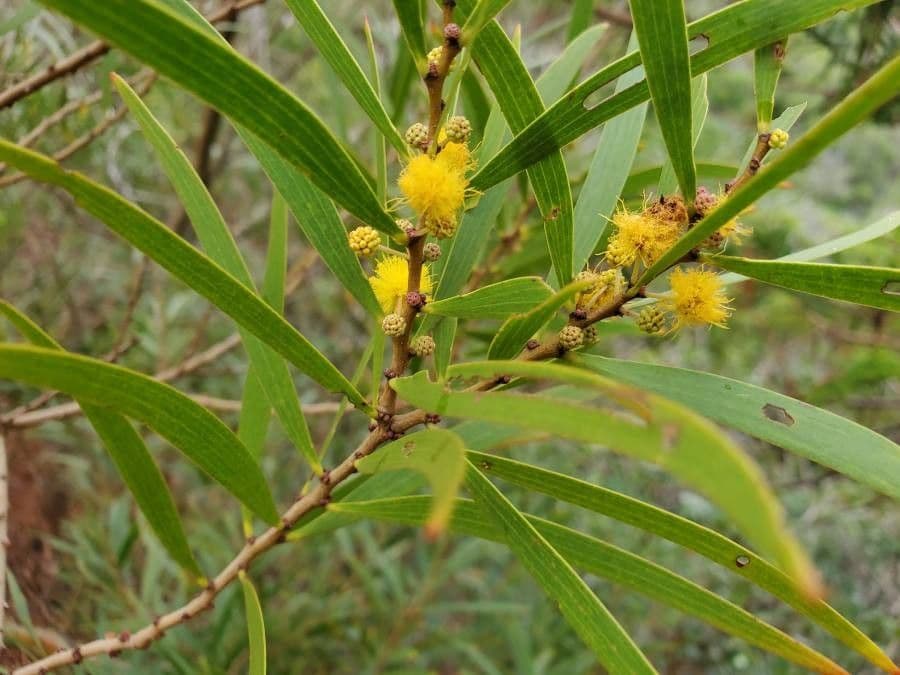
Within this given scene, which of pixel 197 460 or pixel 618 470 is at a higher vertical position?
pixel 618 470

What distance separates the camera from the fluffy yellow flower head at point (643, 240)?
0.44 meters

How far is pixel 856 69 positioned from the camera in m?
1.24

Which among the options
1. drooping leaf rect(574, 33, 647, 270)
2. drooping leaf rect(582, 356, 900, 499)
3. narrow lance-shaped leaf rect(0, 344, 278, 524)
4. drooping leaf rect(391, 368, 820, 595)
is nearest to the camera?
drooping leaf rect(391, 368, 820, 595)

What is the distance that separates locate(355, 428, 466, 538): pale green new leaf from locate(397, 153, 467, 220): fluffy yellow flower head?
0.43 feet

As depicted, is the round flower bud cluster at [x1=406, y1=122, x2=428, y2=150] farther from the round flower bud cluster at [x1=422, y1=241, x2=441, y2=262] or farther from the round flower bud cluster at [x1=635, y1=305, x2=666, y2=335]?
the round flower bud cluster at [x1=635, y1=305, x2=666, y2=335]

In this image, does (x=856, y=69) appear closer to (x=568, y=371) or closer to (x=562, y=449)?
(x=562, y=449)

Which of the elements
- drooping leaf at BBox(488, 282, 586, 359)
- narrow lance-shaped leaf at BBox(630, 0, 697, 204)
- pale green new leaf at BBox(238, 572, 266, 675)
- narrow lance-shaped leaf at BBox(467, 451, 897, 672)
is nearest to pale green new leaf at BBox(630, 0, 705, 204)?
narrow lance-shaped leaf at BBox(630, 0, 697, 204)

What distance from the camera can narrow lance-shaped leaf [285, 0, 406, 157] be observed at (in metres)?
0.40

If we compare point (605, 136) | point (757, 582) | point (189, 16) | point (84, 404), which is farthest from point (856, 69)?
point (84, 404)

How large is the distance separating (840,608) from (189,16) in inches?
62.8

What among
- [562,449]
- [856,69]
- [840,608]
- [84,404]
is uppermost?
[856,69]

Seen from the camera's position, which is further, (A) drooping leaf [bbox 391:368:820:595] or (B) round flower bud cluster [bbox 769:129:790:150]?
(B) round flower bud cluster [bbox 769:129:790:150]

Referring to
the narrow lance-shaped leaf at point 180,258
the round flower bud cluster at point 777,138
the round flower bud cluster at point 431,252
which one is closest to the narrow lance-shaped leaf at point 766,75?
the round flower bud cluster at point 777,138

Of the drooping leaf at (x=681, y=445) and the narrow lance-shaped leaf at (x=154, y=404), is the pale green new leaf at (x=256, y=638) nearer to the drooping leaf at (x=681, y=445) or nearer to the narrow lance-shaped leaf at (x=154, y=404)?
the narrow lance-shaped leaf at (x=154, y=404)
